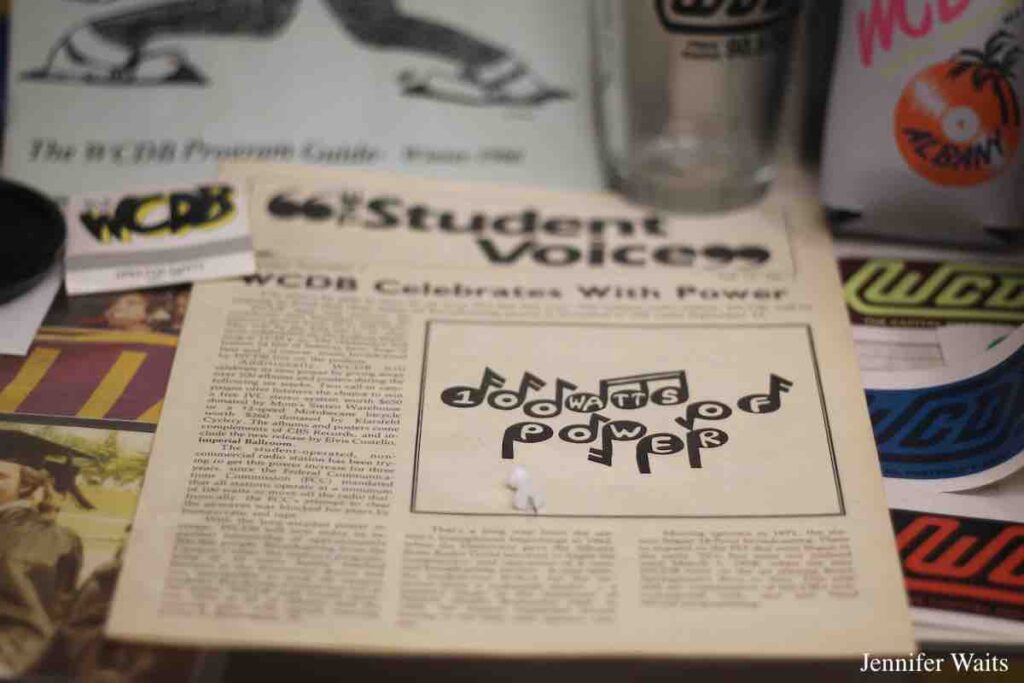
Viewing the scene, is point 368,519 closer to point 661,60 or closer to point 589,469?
point 589,469

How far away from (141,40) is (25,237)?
0.58 feet

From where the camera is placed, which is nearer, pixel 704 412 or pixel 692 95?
pixel 704 412

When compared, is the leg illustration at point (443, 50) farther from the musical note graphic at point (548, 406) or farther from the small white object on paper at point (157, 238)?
the musical note graphic at point (548, 406)

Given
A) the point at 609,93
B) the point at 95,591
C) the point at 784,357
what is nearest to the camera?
the point at 95,591

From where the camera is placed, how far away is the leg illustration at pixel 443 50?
684mm

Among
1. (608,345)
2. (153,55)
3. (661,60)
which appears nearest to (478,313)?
(608,345)

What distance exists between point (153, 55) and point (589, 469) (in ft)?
1.40

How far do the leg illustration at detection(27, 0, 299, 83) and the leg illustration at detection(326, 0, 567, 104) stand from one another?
0.06 m

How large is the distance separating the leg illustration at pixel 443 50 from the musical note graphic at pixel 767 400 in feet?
0.92

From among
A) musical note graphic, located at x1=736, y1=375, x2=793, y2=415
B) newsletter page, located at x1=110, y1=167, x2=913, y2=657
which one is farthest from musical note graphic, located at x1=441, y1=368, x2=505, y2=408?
musical note graphic, located at x1=736, y1=375, x2=793, y2=415

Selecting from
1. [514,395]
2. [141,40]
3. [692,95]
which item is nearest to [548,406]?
[514,395]

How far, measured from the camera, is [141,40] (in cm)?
67

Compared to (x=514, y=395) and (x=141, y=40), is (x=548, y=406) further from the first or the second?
(x=141, y=40)

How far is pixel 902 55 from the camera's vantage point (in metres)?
0.56
